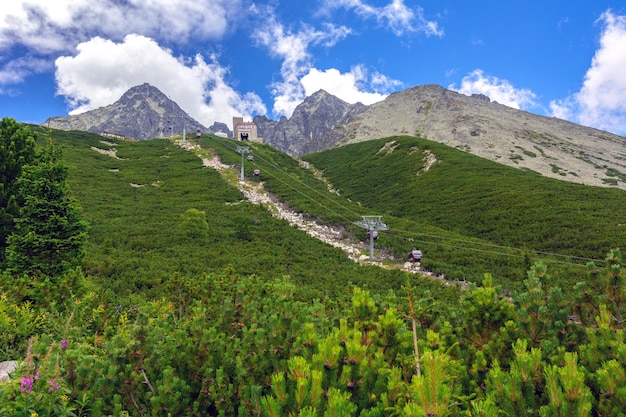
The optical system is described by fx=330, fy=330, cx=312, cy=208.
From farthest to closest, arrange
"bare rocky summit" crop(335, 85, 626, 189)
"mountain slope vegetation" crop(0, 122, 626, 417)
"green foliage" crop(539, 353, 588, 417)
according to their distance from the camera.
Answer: "bare rocky summit" crop(335, 85, 626, 189), "mountain slope vegetation" crop(0, 122, 626, 417), "green foliage" crop(539, 353, 588, 417)

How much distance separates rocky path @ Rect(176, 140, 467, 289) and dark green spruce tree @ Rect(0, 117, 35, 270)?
57.6 feet

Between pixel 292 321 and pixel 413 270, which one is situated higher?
pixel 292 321

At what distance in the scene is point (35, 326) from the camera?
5.91 metres

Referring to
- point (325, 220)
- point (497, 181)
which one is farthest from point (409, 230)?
point (497, 181)

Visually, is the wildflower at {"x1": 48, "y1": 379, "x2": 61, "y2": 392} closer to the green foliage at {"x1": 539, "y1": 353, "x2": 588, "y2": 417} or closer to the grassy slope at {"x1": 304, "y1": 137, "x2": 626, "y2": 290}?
the green foliage at {"x1": 539, "y1": 353, "x2": 588, "y2": 417}

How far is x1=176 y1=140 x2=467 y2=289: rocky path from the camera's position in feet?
68.6

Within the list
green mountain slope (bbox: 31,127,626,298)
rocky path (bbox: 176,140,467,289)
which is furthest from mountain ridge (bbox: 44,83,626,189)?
rocky path (bbox: 176,140,467,289)

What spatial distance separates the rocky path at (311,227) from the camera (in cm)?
2090

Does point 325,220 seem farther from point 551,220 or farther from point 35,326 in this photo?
point 35,326

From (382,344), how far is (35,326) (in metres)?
6.27

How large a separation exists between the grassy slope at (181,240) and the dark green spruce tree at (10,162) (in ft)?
4.45

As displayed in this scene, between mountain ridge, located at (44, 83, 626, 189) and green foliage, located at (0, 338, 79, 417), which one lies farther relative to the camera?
mountain ridge, located at (44, 83, 626, 189)

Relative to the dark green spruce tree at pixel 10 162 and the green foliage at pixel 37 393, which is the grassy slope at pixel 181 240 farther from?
the green foliage at pixel 37 393

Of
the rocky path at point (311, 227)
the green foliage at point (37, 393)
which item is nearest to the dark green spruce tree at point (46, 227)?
the green foliage at point (37, 393)
